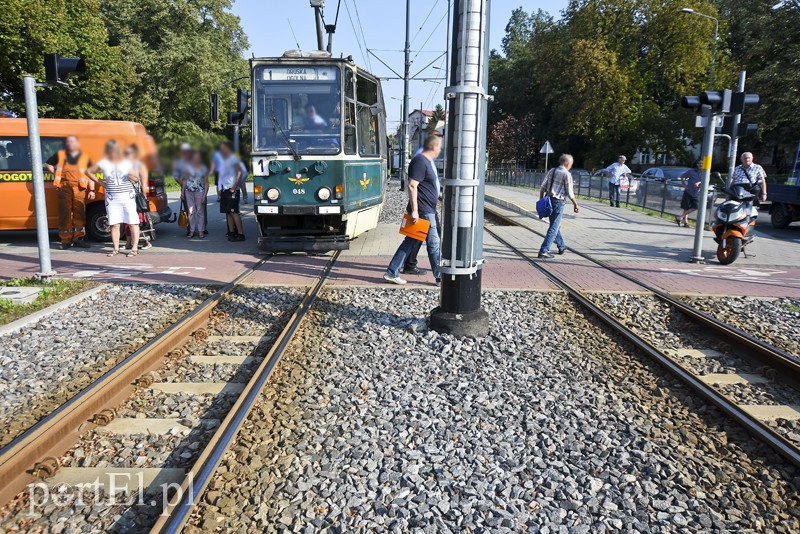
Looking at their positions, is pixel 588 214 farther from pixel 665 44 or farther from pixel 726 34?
pixel 726 34

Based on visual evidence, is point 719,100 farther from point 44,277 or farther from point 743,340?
point 44,277

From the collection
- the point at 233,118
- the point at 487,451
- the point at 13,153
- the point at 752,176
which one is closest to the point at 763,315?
the point at 487,451

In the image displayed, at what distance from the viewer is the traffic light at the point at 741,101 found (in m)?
10.0

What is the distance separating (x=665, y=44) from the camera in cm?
4409

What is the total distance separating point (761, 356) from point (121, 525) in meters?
5.46

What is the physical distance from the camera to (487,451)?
150 inches

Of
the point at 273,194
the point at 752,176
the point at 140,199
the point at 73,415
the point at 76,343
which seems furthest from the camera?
the point at 752,176

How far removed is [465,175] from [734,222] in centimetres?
677

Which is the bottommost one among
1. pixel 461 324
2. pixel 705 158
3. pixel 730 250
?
pixel 461 324

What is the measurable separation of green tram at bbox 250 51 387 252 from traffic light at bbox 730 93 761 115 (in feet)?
20.3

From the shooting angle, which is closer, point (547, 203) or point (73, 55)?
point (73, 55)

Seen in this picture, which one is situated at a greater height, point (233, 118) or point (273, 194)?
point (233, 118)

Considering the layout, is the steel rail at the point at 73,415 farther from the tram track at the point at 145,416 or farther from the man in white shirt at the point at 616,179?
the man in white shirt at the point at 616,179

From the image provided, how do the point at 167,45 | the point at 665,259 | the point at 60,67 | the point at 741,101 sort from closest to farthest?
the point at 167,45, the point at 60,67, the point at 741,101, the point at 665,259
